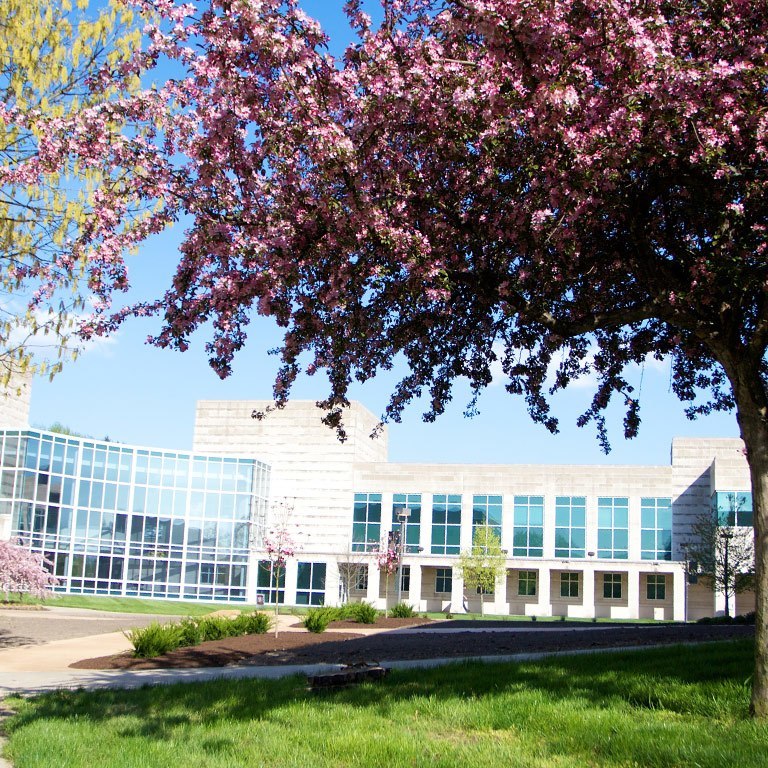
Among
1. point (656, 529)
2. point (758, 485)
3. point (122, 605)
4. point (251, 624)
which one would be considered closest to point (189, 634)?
point (251, 624)

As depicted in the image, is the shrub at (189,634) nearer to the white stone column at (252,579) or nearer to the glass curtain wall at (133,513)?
the glass curtain wall at (133,513)

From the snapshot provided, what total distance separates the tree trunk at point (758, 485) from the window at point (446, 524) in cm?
5448

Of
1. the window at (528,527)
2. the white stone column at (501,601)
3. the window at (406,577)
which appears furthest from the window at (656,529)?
the window at (406,577)

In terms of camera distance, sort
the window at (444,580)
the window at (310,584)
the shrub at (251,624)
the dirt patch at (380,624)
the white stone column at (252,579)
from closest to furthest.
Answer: the shrub at (251,624) → the dirt patch at (380,624) → the white stone column at (252,579) → the window at (310,584) → the window at (444,580)

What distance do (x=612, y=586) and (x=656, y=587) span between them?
284cm

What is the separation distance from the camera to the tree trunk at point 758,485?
720 centimetres

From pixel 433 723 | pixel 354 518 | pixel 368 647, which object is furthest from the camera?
pixel 354 518

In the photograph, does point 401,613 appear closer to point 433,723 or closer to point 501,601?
point 433,723

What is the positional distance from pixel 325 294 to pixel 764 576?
453cm

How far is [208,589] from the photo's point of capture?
54.2m

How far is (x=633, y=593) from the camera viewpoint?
57.5 metres

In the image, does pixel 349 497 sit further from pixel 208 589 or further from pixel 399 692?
pixel 399 692

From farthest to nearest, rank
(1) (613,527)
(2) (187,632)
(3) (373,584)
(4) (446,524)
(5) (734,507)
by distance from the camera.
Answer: (4) (446,524) → (3) (373,584) → (1) (613,527) → (5) (734,507) → (2) (187,632)

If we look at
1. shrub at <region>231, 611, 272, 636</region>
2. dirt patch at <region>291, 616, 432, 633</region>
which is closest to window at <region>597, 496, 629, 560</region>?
dirt patch at <region>291, 616, 432, 633</region>
